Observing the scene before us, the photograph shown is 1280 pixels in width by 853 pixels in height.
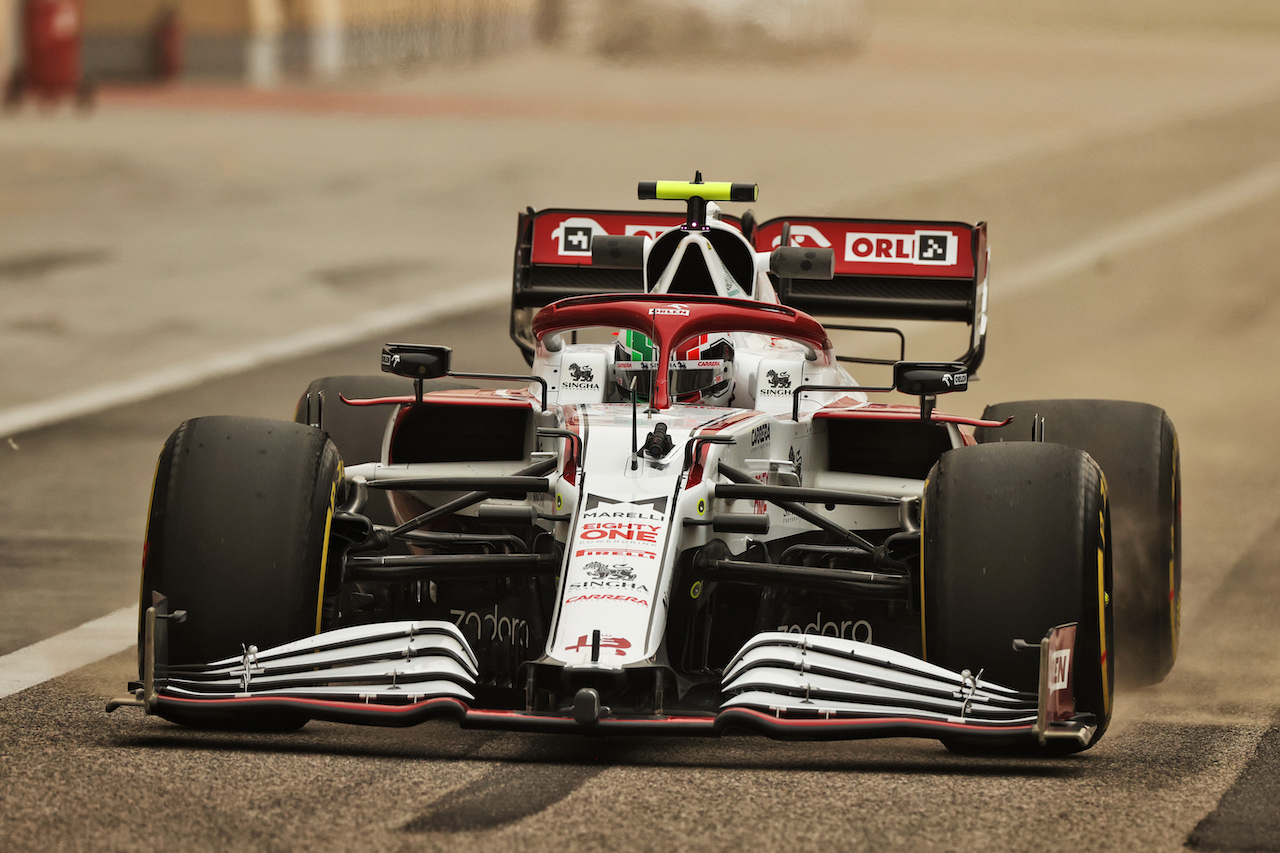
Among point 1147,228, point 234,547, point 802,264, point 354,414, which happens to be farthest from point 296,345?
point 1147,228

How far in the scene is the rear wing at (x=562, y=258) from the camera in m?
12.1

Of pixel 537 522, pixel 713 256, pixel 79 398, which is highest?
pixel 713 256

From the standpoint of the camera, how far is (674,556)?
788 cm

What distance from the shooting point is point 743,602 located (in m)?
8.58

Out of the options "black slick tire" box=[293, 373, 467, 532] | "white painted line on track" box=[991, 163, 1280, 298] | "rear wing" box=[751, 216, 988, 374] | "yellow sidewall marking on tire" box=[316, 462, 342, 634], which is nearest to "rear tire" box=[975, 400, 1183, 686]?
"rear wing" box=[751, 216, 988, 374]

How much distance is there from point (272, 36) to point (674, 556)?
37047mm

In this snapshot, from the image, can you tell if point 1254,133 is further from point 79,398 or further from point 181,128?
point 79,398

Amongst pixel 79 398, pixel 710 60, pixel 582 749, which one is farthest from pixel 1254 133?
pixel 582 749

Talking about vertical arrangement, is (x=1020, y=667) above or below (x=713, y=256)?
below

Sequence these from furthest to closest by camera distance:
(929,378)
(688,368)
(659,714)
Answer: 1. (688,368)
2. (929,378)
3. (659,714)

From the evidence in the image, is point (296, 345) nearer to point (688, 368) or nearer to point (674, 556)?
point (688, 368)

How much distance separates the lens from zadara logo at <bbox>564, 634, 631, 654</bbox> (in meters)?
7.45

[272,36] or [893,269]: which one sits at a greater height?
[272,36]

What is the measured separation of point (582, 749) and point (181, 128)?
102 ft
